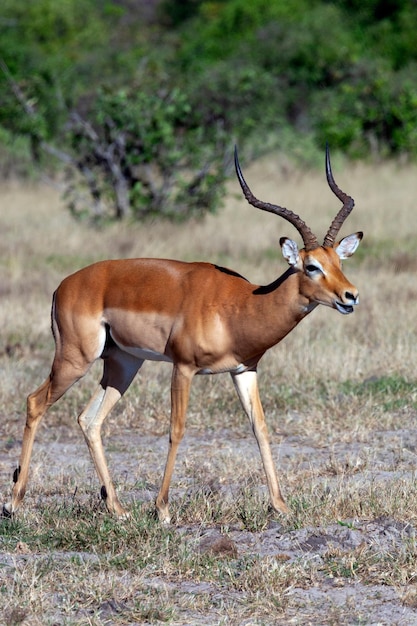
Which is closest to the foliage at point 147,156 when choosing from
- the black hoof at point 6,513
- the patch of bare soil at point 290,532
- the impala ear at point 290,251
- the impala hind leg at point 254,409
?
the patch of bare soil at point 290,532

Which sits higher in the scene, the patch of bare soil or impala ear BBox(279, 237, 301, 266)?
impala ear BBox(279, 237, 301, 266)

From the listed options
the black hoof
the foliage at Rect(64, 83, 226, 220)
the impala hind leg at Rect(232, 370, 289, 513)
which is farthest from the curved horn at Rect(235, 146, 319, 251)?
the foliage at Rect(64, 83, 226, 220)

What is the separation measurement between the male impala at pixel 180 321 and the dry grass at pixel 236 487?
0.32 meters

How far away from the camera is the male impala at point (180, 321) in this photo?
538cm

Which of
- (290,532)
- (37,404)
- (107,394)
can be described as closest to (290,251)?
(290,532)

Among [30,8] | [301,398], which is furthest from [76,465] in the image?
[30,8]

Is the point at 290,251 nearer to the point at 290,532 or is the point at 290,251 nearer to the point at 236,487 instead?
the point at 290,532

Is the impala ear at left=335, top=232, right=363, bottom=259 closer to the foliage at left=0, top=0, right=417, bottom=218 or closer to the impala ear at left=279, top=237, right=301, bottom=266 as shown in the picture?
the impala ear at left=279, top=237, right=301, bottom=266

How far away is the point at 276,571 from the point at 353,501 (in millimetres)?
949

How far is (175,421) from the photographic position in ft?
18.3

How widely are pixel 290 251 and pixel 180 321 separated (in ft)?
2.14

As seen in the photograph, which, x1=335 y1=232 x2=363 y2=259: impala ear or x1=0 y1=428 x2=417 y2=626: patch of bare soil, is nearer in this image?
x1=0 y1=428 x2=417 y2=626: patch of bare soil

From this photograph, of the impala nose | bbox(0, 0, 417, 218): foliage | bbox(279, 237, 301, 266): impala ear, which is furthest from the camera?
bbox(0, 0, 417, 218): foliage

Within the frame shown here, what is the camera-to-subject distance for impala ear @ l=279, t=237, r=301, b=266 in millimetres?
5266
